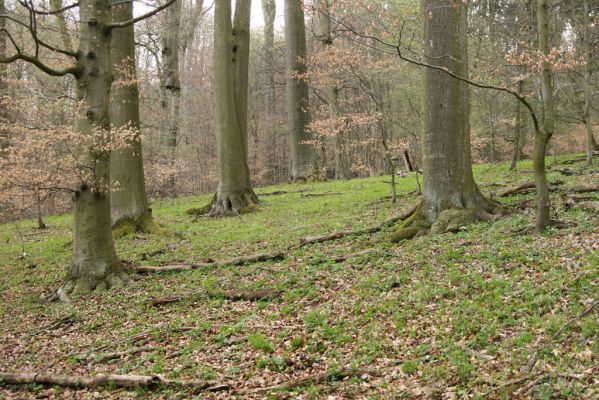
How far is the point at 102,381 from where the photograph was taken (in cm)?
543

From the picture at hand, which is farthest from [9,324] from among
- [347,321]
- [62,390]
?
[347,321]

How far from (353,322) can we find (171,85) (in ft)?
58.0

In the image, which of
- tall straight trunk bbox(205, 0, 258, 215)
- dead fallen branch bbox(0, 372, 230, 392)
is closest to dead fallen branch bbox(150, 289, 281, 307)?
dead fallen branch bbox(0, 372, 230, 392)

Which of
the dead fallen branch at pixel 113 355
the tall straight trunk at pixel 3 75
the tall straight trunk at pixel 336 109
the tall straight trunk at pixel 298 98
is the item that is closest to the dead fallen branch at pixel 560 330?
the dead fallen branch at pixel 113 355

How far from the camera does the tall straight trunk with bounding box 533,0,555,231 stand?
6.91 metres

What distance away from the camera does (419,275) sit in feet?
22.6

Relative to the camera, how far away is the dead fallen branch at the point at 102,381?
5.13m

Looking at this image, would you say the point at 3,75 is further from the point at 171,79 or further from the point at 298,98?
the point at 298,98

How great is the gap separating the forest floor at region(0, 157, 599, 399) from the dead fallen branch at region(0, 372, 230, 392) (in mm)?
62

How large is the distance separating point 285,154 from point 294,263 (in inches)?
996

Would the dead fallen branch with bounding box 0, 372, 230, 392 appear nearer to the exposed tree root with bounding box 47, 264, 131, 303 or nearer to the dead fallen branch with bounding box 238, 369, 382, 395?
the dead fallen branch with bounding box 238, 369, 382, 395

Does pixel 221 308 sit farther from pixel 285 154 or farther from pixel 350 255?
pixel 285 154

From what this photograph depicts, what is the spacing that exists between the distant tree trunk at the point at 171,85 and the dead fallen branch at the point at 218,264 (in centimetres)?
1195

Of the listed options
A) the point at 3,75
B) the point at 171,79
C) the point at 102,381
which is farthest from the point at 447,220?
the point at 171,79
